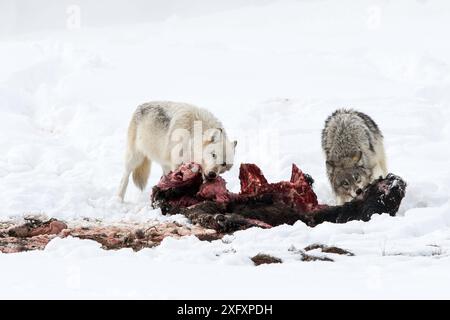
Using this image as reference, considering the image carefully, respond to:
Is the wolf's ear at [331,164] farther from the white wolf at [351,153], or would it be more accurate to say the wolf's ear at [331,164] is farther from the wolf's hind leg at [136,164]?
the wolf's hind leg at [136,164]

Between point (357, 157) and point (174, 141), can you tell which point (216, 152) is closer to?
point (174, 141)

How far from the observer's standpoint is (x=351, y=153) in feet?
33.3

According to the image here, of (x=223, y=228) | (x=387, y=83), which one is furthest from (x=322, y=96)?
(x=223, y=228)

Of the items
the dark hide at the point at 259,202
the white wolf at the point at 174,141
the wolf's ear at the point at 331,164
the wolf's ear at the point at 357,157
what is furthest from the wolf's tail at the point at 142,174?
the wolf's ear at the point at 357,157

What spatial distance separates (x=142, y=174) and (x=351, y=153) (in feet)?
12.3

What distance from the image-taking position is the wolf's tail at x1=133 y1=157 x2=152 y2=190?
39.0 ft

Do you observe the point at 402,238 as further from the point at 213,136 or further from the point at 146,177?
the point at 146,177

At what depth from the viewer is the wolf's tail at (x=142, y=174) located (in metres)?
11.9

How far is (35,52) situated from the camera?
2639 cm

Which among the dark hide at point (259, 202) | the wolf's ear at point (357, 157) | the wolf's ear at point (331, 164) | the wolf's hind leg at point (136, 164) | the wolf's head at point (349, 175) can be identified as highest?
the wolf's hind leg at point (136, 164)

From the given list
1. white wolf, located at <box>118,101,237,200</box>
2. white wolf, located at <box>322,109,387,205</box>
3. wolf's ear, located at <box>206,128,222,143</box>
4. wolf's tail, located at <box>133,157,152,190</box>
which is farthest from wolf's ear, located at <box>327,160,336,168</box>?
wolf's tail, located at <box>133,157,152,190</box>

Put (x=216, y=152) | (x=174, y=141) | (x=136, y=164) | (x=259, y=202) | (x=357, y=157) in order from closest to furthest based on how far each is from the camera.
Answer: (x=259, y=202) → (x=357, y=157) → (x=216, y=152) → (x=174, y=141) → (x=136, y=164)

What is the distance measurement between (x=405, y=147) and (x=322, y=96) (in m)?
5.21

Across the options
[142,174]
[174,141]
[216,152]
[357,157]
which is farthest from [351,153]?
[142,174]
